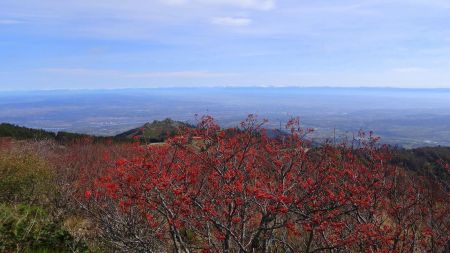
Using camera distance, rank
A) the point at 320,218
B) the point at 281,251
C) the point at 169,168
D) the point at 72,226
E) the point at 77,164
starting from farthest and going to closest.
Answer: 1. the point at 77,164
2. the point at 72,226
3. the point at 281,251
4. the point at 169,168
5. the point at 320,218

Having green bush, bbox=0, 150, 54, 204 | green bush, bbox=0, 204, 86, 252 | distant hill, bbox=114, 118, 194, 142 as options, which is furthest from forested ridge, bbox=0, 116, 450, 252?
green bush, bbox=0, 150, 54, 204

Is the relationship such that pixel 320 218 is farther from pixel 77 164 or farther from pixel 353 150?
pixel 77 164

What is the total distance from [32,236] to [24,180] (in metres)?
6.16

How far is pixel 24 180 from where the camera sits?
14.1 meters

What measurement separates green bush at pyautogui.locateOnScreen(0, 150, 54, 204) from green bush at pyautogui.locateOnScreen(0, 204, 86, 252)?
15.5 ft

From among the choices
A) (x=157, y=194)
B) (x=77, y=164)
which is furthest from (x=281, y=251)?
(x=77, y=164)

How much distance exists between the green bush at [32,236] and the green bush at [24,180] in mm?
4711

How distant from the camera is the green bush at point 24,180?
1381cm

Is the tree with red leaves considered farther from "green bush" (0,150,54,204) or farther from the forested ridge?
"green bush" (0,150,54,204)

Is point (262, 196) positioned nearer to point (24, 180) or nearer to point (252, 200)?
point (252, 200)

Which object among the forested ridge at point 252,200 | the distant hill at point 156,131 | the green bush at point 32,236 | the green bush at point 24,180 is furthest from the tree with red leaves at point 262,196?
the green bush at point 24,180

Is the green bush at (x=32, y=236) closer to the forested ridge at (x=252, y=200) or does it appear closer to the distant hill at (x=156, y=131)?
the forested ridge at (x=252, y=200)

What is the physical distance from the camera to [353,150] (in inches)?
354

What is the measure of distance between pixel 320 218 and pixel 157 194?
234 centimetres
